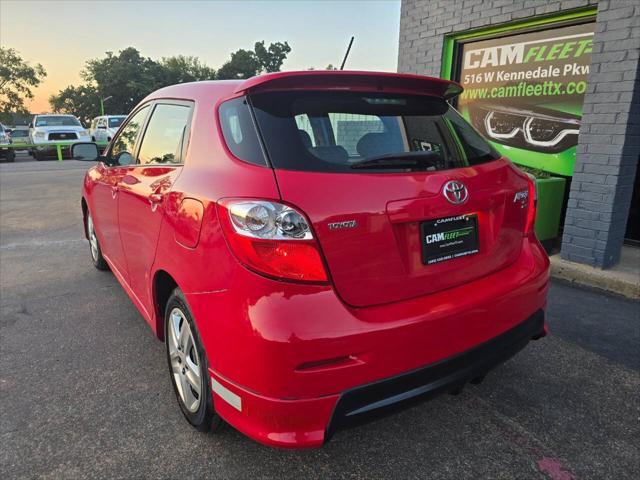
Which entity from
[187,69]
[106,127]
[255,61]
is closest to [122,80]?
[187,69]

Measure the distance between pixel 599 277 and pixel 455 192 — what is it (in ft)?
11.1

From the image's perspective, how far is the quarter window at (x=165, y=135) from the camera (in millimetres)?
2480

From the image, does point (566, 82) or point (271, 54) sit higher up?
point (271, 54)

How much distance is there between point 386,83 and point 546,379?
6.60 feet

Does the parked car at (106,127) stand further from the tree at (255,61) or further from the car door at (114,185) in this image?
the tree at (255,61)

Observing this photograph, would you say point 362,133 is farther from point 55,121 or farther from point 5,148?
point 55,121

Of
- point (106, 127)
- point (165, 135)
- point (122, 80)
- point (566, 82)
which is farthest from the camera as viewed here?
point (122, 80)

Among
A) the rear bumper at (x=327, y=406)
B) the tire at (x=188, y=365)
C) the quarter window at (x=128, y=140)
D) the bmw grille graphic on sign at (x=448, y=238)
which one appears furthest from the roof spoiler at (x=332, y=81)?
the quarter window at (x=128, y=140)

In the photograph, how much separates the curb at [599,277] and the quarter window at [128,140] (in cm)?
409

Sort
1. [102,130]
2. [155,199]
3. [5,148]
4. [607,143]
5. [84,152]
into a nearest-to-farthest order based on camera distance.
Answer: [155,199] → [84,152] → [607,143] → [5,148] → [102,130]

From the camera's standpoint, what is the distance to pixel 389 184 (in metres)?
1.82

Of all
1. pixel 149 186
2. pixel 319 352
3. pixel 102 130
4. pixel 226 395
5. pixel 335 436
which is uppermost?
pixel 149 186

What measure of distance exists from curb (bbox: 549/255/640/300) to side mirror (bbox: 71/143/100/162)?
4448 millimetres

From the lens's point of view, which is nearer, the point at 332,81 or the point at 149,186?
the point at 332,81
